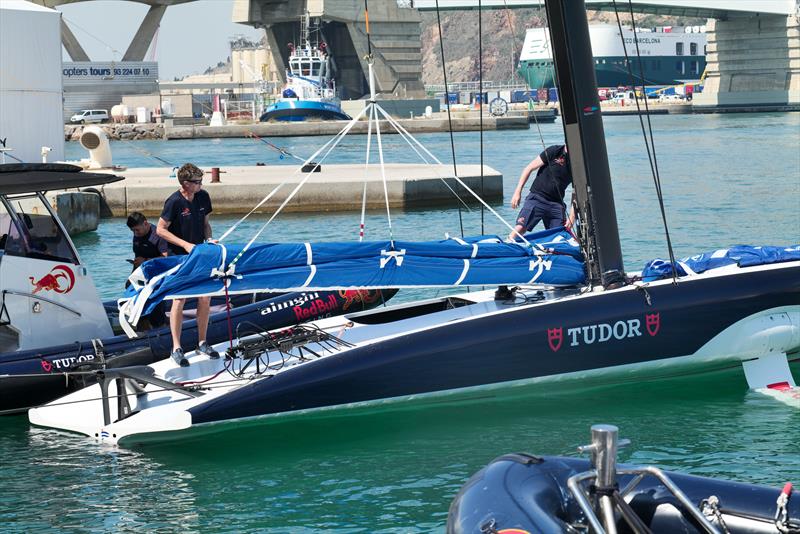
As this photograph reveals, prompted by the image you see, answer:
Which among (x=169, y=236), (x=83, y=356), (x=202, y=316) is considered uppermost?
(x=169, y=236)

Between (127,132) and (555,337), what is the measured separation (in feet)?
226

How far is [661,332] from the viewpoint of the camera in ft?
34.6

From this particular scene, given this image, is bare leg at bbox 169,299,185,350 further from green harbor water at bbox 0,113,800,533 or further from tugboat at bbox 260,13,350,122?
tugboat at bbox 260,13,350,122

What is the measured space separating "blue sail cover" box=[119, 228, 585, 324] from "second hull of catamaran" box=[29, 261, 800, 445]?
1.08ft

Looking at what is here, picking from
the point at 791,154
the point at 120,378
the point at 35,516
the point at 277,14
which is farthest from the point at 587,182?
the point at 277,14

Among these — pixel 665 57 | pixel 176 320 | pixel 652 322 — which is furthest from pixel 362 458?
pixel 665 57

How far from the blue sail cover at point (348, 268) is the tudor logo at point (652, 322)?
2.55 feet

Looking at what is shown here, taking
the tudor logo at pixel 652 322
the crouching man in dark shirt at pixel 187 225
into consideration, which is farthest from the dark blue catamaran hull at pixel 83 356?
the tudor logo at pixel 652 322

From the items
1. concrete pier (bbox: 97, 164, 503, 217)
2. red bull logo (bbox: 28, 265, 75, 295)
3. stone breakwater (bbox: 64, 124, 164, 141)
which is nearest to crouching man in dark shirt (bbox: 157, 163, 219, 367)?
red bull logo (bbox: 28, 265, 75, 295)

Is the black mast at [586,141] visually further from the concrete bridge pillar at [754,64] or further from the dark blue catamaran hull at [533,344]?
the concrete bridge pillar at [754,64]

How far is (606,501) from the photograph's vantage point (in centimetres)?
521

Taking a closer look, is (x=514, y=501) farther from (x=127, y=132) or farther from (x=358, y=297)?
(x=127, y=132)

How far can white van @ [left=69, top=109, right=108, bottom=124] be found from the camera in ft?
278

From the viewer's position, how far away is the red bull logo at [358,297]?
13.2 meters
